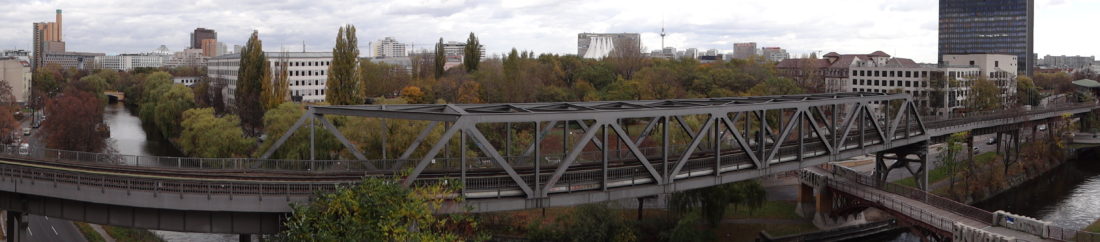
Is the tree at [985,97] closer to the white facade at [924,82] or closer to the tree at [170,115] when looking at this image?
the white facade at [924,82]

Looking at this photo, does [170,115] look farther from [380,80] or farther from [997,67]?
[997,67]

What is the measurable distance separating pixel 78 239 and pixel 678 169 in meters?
37.5

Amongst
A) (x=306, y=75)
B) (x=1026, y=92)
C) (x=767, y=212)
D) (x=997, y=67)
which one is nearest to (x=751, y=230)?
(x=767, y=212)

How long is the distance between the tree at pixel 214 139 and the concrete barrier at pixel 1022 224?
53074 mm

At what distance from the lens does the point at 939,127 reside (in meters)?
64.4

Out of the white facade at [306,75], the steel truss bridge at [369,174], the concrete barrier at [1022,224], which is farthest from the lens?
the white facade at [306,75]

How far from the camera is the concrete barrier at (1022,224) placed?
3894cm

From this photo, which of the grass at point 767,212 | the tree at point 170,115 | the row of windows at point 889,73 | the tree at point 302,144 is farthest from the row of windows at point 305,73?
the grass at point 767,212

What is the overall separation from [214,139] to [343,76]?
66.3 feet

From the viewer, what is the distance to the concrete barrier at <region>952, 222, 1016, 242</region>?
38.8 metres

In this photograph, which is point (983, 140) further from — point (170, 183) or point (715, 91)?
point (170, 183)

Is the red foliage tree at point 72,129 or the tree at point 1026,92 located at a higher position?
the tree at point 1026,92

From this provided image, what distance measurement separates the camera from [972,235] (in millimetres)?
40375

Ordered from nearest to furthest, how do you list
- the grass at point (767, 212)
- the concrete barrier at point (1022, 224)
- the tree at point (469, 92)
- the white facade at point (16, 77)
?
the concrete barrier at point (1022, 224), the grass at point (767, 212), the tree at point (469, 92), the white facade at point (16, 77)
